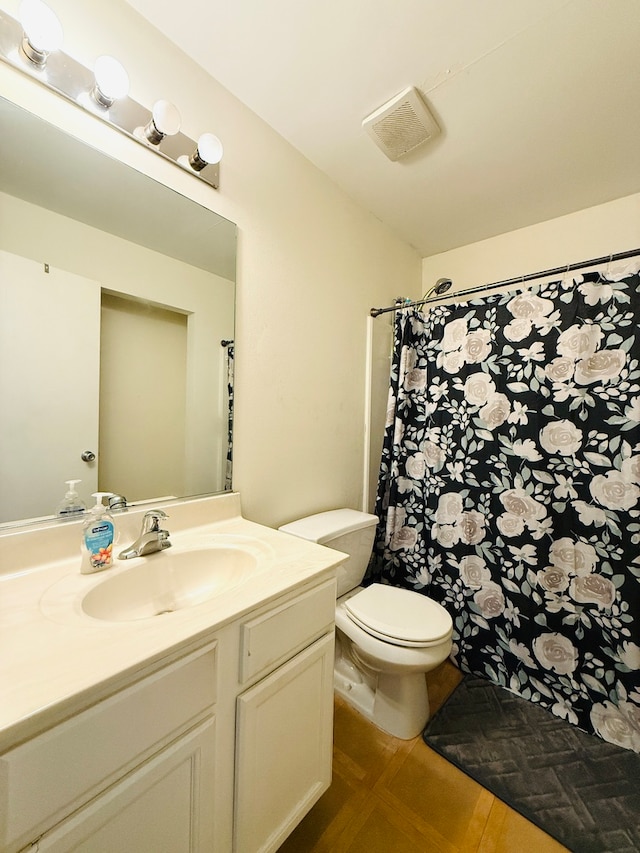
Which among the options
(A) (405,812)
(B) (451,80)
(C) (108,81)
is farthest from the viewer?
(B) (451,80)

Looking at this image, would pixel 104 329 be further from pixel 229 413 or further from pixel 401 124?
pixel 401 124

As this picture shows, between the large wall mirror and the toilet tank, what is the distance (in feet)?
1.36

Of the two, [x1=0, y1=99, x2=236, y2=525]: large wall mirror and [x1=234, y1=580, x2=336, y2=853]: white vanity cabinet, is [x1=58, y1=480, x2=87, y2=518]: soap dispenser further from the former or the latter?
[x1=234, y1=580, x2=336, y2=853]: white vanity cabinet

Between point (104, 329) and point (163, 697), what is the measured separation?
2.98 feet

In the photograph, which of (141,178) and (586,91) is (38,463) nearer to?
(141,178)

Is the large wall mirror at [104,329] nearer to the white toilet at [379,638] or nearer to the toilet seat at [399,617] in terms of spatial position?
the white toilet at [379,638]

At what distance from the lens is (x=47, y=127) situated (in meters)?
0.84

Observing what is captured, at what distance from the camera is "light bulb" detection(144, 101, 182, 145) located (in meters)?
0.94

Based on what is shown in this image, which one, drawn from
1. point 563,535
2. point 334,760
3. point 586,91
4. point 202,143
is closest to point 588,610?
point 563,535

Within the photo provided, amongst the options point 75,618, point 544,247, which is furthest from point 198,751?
point 544,247

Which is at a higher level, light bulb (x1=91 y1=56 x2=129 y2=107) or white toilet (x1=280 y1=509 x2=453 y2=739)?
light bulb (x1=91 y1=56 x2=129 y2=107)

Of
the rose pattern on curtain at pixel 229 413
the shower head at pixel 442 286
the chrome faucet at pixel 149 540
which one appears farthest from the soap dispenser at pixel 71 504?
the shower head at pixel 442 286

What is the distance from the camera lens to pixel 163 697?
57 cm

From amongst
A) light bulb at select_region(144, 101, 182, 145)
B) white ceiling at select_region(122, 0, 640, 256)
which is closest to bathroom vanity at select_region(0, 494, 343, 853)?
light bulb at select_region(144, 101, 182, 145)
